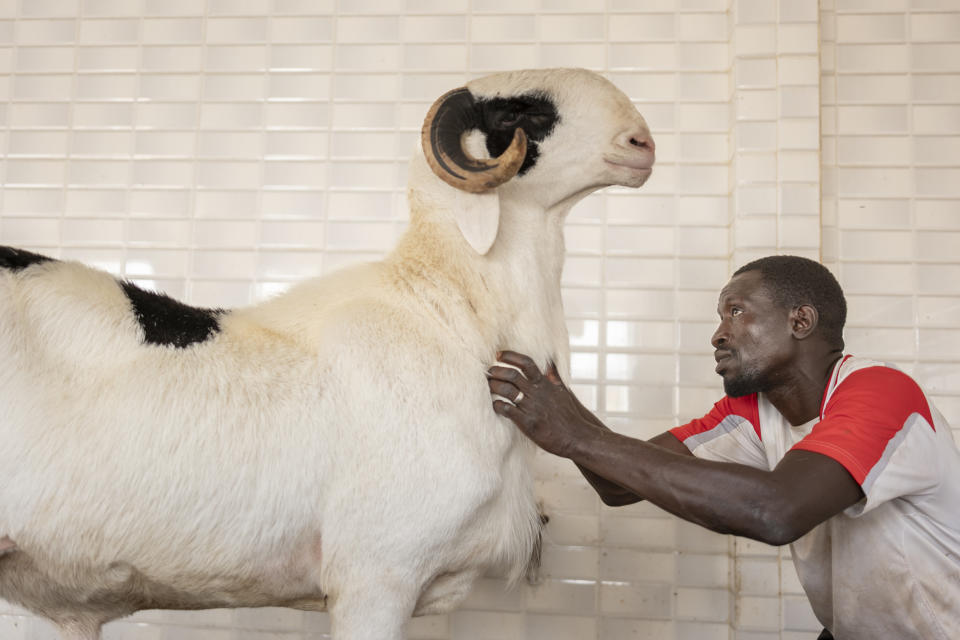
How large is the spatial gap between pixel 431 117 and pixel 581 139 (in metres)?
0.37

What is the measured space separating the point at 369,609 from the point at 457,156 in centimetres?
96

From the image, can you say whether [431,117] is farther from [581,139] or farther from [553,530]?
[553,530]

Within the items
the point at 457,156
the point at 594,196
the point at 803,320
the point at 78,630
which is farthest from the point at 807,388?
the point at 78,630

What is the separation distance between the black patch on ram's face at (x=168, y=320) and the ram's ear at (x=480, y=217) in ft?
1.93

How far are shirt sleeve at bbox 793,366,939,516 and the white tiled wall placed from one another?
1119mm

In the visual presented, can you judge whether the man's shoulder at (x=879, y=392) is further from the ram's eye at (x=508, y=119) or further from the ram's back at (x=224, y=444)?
the ram's eye at (x=508, y=119)

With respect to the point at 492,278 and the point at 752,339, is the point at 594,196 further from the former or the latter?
the point at 492,278

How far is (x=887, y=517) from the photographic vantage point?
6.49ft

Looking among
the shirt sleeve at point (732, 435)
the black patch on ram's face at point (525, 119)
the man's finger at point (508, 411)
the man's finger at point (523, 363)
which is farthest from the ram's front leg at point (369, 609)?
the shirt sleeve at point (732, 435)

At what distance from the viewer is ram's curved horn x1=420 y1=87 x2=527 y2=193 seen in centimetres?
183

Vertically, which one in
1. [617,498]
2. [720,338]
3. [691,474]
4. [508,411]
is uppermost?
[720,338]

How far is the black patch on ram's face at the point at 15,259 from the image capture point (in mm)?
1625

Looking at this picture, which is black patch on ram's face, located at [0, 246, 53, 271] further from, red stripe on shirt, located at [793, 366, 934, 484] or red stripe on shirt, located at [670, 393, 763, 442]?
red stripe on shirt, located at [670, 393, 763, 442]

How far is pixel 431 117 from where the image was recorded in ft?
6.18
